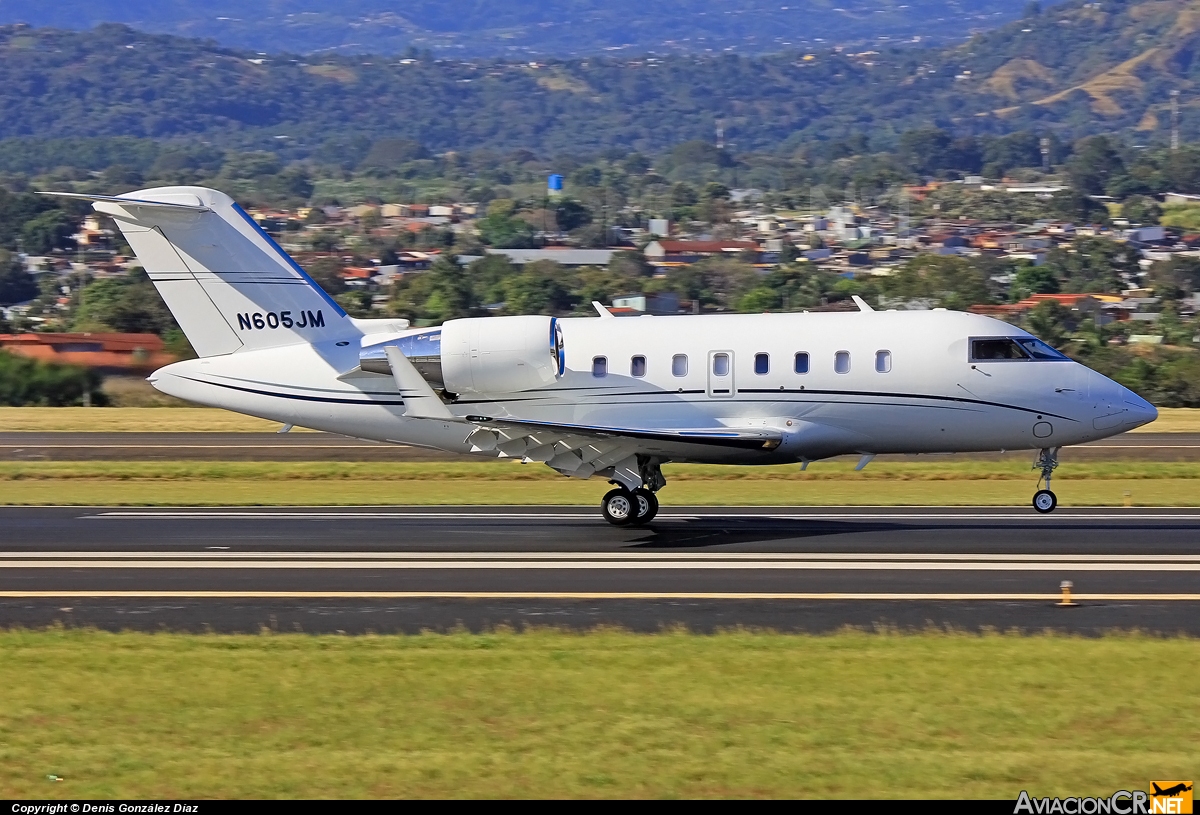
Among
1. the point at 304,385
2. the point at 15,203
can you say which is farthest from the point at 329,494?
the point at 15,203

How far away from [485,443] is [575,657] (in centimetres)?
932

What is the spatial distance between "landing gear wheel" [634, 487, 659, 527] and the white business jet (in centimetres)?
4

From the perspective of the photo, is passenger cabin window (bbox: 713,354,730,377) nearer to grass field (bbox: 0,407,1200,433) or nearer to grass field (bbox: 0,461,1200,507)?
grass field (bbox: 0,461,1200,507)

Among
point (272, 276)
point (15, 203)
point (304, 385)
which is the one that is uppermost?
point (15, 203)

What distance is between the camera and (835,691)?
12578 millimetres

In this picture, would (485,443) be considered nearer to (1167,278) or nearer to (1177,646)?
(1177,646)

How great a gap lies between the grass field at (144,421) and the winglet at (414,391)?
25.7 metres

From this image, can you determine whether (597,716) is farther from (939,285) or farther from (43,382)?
(939,285)

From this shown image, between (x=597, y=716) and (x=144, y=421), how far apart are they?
133 ft

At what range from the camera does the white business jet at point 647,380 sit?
23422 mm

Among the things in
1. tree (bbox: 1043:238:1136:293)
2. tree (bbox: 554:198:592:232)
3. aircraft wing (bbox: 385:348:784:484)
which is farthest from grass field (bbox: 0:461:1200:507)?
tree (bbox: 554:198:592:232)

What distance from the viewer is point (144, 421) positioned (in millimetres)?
49625

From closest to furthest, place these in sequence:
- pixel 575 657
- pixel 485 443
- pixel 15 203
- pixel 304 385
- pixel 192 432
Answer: pixel 575 657 < pixel 485 443 < pixel 304 385 < pixel 192 432 < pixel 15 203

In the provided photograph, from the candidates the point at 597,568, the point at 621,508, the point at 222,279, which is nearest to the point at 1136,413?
the point at 621,508
